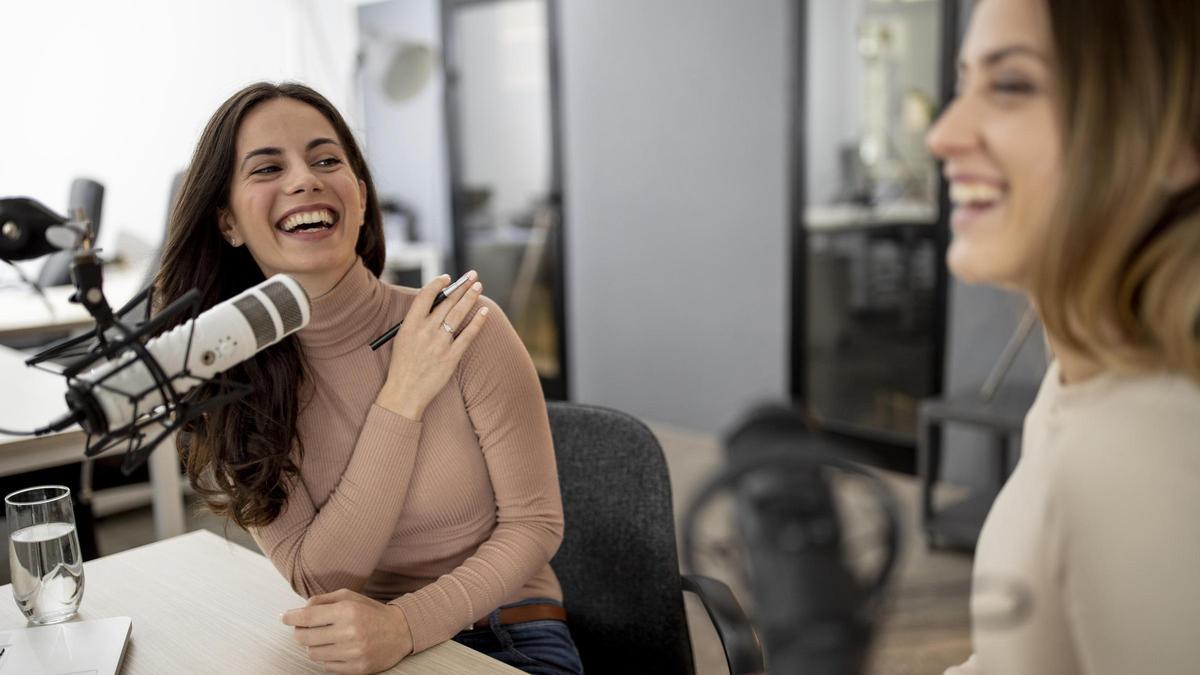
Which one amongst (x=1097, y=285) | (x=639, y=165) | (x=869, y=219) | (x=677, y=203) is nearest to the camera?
(x=1097, y=285)

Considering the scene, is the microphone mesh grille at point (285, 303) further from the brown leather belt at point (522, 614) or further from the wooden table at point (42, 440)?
the wooden table at point (42, 440)

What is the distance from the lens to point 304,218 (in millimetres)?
1317

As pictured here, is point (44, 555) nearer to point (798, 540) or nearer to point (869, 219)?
point (798, 540)

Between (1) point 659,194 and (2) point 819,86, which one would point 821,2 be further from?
(1) point 659,194

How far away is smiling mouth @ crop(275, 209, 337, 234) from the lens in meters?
1.32

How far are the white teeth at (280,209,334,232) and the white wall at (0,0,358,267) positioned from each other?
4009 mm

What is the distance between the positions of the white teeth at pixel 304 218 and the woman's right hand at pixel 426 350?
183mm

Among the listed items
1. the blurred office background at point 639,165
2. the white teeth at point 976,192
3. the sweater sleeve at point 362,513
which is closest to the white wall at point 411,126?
the blurred office background at point 639,165

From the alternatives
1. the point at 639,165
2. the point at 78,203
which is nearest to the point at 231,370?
the point at 78,203

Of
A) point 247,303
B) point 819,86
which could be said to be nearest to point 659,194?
point 819,86

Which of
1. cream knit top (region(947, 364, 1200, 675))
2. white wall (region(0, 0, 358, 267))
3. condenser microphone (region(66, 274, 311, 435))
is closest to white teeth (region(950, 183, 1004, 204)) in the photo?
cream knit top (region(947, 364, 1200, 675))

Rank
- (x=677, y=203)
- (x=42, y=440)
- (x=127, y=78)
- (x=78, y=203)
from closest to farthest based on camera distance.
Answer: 1. (x=42, y=440)
2. (x=78, y=203)
3. (x=677, y=203)
4. (x=127, y=78)

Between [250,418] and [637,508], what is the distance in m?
0.55

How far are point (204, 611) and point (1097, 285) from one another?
3.41ft
